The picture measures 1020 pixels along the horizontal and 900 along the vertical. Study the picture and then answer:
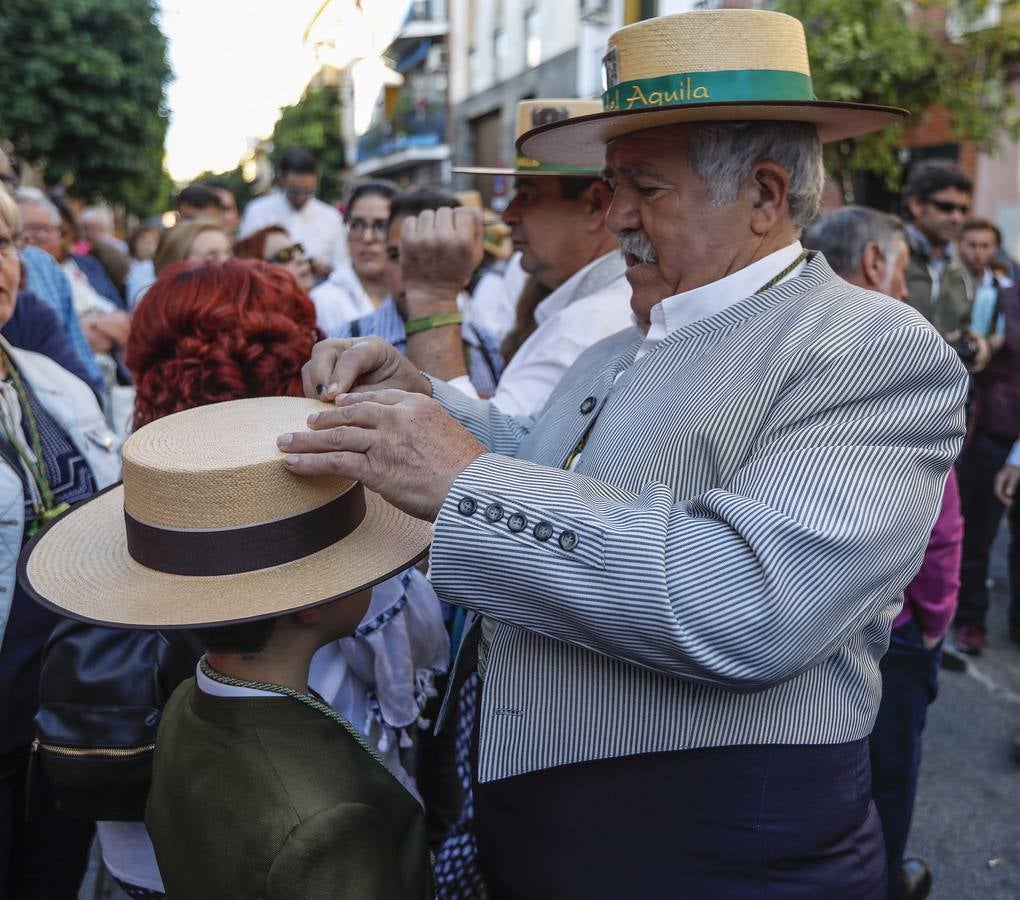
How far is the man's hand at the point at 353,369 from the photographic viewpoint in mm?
1620

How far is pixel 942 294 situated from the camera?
16.8ft

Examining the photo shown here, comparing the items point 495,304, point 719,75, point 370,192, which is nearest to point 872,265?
point 719,75

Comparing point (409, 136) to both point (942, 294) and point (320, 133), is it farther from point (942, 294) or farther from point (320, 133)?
point (942, 294)

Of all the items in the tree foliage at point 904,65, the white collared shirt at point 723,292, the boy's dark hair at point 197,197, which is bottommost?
the white collared shirt at point 723,292

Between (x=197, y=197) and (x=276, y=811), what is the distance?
5578 millimetres

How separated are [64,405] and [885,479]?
196cm

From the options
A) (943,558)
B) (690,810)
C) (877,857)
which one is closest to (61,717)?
(690,810)

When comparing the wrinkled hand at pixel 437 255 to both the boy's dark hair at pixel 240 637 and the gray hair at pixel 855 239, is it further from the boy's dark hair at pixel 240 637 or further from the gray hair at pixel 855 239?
the boy's dark hair at pixel 240 637

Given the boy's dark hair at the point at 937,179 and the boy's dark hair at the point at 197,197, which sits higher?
the boy's dark hair at the point at 937,179

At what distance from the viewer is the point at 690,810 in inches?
55.1

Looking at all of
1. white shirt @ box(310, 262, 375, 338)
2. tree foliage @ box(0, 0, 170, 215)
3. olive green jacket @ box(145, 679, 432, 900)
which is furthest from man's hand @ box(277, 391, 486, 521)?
tree foliage @ box(0, 0, 170, 215)

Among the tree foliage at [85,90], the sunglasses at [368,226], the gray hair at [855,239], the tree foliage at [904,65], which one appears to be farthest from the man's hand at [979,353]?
the tree foliage at [85,90]

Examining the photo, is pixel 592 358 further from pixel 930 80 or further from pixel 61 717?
pixel 930 80

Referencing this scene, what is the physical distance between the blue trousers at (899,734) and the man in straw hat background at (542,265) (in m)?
1.26
